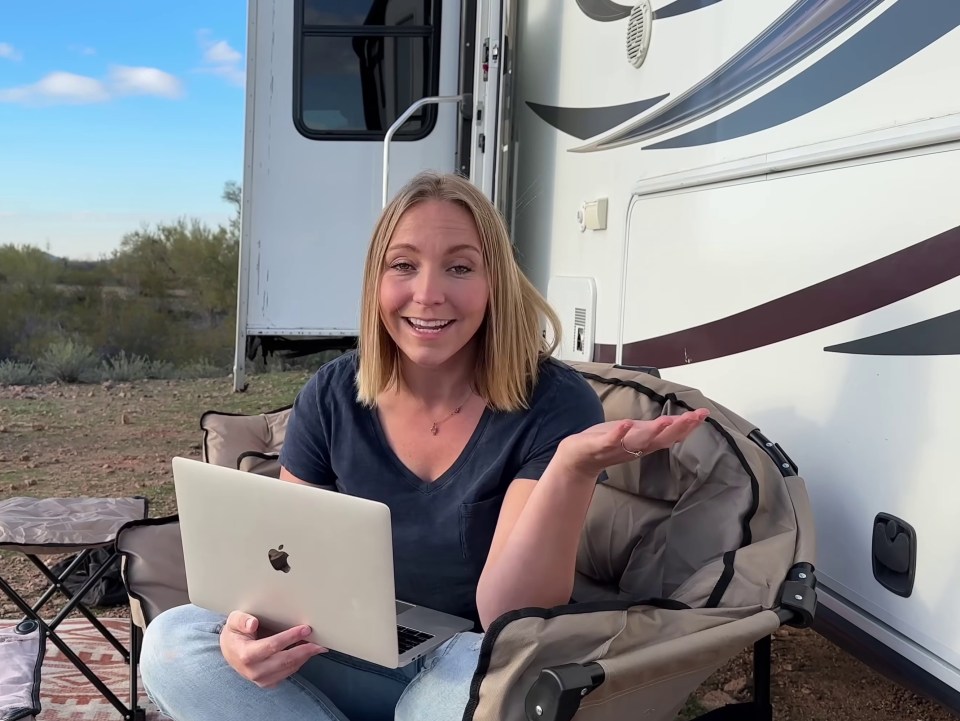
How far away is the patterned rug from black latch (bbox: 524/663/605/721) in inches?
63.1

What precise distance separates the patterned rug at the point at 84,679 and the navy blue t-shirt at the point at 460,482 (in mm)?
1194

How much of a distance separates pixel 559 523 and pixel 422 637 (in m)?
0.34

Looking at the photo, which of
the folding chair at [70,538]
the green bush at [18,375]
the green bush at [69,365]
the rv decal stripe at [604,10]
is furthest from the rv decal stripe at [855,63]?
the green bush at [18,375]

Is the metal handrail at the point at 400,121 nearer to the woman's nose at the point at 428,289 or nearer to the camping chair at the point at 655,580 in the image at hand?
the camping chair at the point at 655,580

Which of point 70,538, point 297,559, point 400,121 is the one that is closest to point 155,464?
point 400,121

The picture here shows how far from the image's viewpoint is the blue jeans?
146cm

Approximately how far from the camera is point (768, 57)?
6.56 ft

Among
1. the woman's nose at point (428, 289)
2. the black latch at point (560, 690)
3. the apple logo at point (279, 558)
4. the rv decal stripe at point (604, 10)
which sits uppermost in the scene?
the rv decal stripe at point (604, 10)

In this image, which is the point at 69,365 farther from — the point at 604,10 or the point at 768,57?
the point at 768,57

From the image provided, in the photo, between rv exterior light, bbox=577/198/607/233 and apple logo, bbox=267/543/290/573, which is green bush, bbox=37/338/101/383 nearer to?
rv exterior light, bbox=577/198/607/233

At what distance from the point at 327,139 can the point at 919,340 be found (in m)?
2.96

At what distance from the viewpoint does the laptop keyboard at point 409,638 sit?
1481 millimetres

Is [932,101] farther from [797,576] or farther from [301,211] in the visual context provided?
[301,211]

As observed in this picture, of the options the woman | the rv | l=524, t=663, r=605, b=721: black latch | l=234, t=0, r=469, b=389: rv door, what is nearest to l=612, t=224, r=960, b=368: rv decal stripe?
the rv
